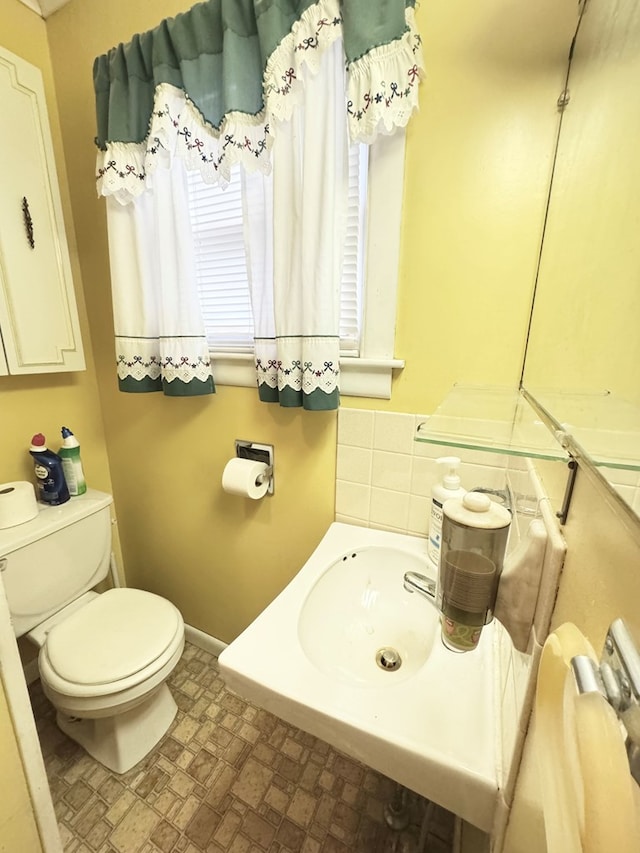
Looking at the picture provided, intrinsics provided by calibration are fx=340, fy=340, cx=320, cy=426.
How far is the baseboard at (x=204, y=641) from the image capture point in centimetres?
148

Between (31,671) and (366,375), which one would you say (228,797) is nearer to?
(31,671)

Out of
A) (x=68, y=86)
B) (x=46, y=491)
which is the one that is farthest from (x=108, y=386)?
(x=68, y=86)

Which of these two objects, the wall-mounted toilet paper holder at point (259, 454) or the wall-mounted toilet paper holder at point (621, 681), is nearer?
the wall-mounted toilet paper holder at point (621, 681)

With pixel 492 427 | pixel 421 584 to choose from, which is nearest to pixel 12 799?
pixel 421 584

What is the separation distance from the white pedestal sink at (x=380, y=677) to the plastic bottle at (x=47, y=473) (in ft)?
3.24

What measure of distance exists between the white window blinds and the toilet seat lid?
93 cm

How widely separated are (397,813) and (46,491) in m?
1.47

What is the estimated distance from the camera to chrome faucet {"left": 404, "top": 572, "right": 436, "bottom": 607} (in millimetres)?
711

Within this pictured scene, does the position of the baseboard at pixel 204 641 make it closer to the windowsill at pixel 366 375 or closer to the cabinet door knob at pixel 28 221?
the windowsill at pixel 366 375

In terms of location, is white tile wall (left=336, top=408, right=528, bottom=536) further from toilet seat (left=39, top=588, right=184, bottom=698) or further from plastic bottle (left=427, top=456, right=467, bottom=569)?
toilet seat (left=39, top=588, right=184, bottom=698)

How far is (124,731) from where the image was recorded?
1.09 m

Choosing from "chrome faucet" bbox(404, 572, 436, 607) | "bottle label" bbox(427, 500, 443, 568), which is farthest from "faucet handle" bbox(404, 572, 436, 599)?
"bottle label" bbox(427, 500, 443, 568)

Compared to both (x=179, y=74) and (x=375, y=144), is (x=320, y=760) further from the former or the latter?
(x=179, y=74)

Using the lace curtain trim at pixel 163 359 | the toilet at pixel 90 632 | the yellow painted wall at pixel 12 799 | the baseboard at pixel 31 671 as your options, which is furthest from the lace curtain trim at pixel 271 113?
the baseboard at pixel 31 671
